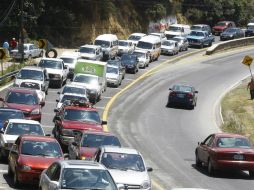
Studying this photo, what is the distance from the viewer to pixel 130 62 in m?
61.5

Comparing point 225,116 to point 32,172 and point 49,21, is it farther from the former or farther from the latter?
point 49,21

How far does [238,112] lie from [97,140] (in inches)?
864

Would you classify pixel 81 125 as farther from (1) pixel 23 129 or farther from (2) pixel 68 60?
(2) pixel 68 60

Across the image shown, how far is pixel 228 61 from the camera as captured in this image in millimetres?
73562

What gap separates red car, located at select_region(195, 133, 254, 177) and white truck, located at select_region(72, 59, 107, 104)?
1919 cm

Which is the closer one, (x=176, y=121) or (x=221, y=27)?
(x=176, y=121)

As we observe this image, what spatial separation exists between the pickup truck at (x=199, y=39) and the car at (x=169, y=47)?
6.11 m

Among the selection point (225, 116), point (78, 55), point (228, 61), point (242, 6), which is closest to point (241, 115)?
point (225, 116)

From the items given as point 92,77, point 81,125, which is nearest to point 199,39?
point 92,77

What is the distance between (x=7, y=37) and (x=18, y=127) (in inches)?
1813

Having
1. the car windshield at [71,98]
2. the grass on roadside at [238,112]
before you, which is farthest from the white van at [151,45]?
the car windshield at [71,98]

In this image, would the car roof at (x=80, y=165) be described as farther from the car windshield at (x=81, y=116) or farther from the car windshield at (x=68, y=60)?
the car windshield at (x=68, y=60)

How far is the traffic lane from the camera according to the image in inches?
1070

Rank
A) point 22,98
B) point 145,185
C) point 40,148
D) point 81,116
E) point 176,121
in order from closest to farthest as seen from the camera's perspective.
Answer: point 145,185 → point 40,148 → point 81,116 → point 22,98 → point 176,121
